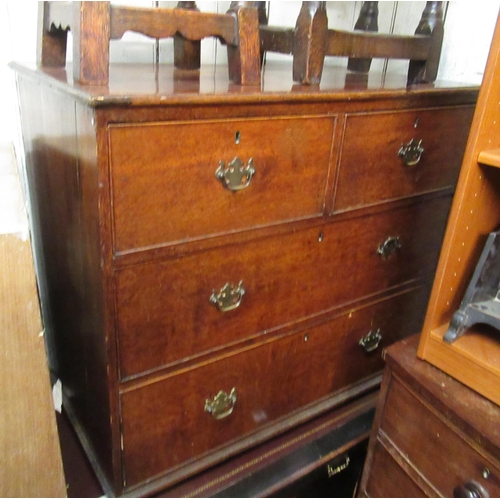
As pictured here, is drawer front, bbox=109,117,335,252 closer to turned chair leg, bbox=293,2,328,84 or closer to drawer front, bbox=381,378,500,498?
turned chair leg, bbox=293,2,328,84

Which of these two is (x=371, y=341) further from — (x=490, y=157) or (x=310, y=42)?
(x=310, y=42)

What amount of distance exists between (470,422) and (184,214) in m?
0.62

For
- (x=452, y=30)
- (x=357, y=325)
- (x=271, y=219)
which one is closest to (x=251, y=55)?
(x=271, y=219)

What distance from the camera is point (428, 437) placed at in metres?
0.93

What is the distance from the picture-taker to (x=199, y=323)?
905 millimetres

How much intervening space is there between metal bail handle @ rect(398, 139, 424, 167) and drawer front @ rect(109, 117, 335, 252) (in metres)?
0.22

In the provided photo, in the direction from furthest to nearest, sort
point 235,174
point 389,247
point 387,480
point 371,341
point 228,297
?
point 371,341
point 389,247
point 387,480
point 228,297
point 235,174

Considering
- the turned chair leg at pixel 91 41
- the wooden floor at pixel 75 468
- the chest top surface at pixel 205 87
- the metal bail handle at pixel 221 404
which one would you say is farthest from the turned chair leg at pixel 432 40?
the wooden floor at pixel 75 468

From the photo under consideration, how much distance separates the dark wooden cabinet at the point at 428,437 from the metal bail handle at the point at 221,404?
33cm

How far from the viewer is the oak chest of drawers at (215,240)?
0.75 m

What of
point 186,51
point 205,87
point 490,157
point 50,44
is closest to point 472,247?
point 490,157

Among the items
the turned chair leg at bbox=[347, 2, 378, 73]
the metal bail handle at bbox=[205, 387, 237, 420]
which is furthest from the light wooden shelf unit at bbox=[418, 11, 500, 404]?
the turned chair leg at bbox=[347, 2, 378, 73]

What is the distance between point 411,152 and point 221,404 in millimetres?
702

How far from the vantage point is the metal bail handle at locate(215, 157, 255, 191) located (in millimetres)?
806
